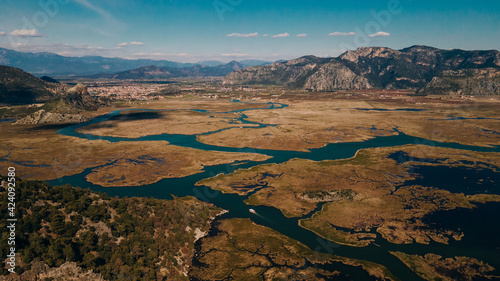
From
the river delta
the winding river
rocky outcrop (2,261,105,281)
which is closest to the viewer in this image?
rocky outcrop (2,261,105,281)

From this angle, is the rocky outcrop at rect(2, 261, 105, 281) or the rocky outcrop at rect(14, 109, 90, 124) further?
the rocky outcrop at rect(14, 109, 90, 124)

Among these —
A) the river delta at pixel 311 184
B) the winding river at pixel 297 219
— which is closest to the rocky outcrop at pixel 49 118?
the river delta at pixel 311 184

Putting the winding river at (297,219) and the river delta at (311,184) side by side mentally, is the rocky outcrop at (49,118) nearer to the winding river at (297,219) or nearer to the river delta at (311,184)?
the river delta at (311,184)

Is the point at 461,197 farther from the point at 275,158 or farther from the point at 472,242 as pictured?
the point at 275,158

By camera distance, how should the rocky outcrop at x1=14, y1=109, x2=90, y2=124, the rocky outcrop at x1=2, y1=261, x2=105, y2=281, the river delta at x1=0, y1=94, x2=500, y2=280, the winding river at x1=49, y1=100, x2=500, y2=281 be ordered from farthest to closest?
the rocky outcrop at x1=14, y1=109, x2=90, y2=124
the winding river at x1=49, y1=100, x2=500, y2=281
the river delta at x1=0, y1=94, x2=500, y2=280
the rocky outcrop at x1=2, y1=261, x2=105, y2=281

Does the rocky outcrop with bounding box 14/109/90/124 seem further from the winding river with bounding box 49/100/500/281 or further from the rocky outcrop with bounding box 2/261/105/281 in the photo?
the rocky outcrop with bounding box 2/261/105/281

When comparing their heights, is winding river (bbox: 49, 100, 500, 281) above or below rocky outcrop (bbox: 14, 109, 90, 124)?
below

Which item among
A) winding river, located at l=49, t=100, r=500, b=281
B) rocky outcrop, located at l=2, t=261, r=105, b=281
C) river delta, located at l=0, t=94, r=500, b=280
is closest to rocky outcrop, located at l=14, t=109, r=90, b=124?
river delta, located at l=0, t=94, r=500, b=280

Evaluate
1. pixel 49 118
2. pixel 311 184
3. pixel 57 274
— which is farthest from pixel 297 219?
pixel 49 118
